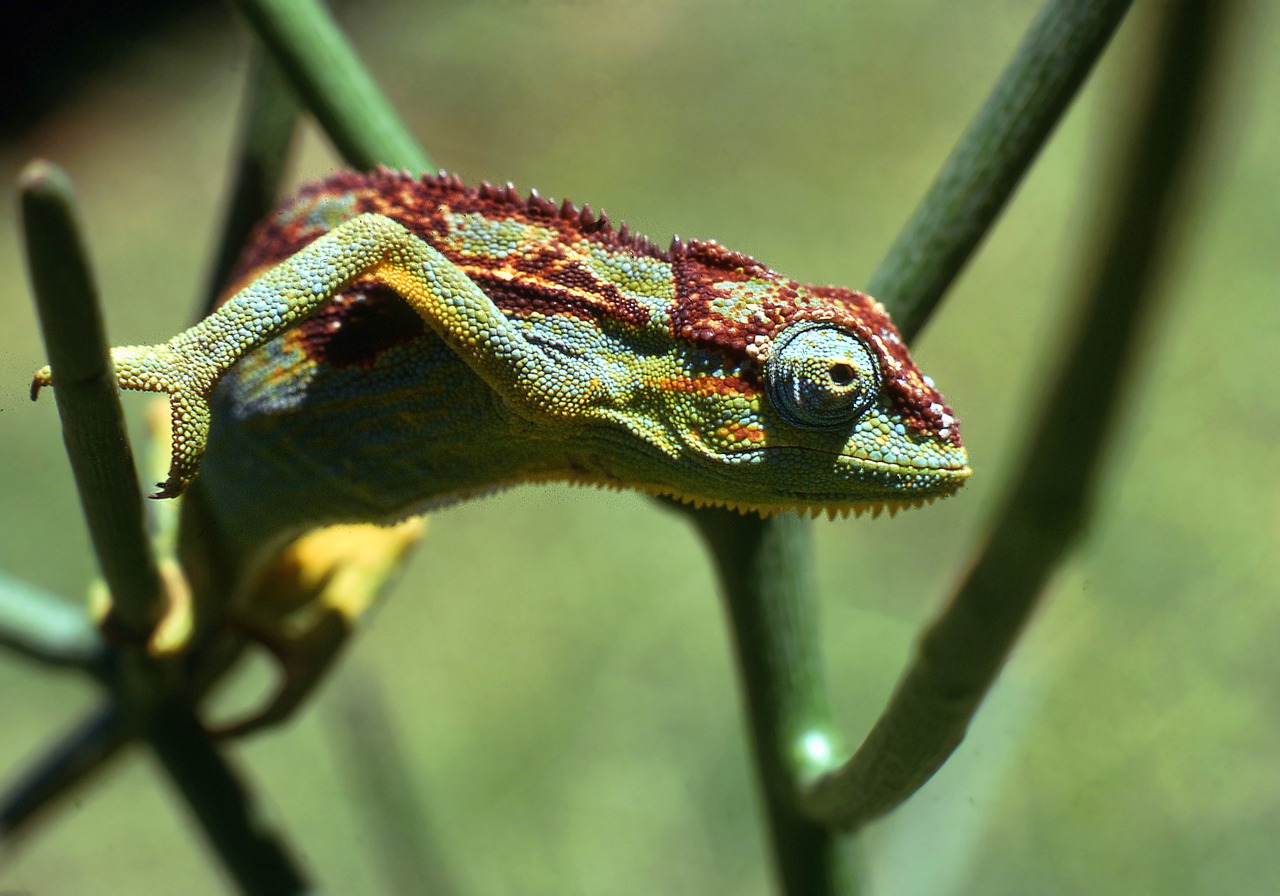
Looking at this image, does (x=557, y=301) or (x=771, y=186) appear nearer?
(x=557, y=301)

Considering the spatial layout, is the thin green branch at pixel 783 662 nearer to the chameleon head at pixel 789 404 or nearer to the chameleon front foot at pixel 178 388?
the chameleon head at pixel 789 404

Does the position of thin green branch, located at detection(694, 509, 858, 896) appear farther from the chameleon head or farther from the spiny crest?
the spiny crest

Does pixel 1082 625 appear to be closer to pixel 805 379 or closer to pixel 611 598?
pixel 611 598

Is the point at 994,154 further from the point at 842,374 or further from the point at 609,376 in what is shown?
the point at 609,376

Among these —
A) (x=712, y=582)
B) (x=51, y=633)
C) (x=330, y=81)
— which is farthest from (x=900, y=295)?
(x=712, y=582)

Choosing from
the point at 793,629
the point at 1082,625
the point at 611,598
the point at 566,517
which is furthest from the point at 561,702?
the point at 793,629

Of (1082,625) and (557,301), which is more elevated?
(557,301)
